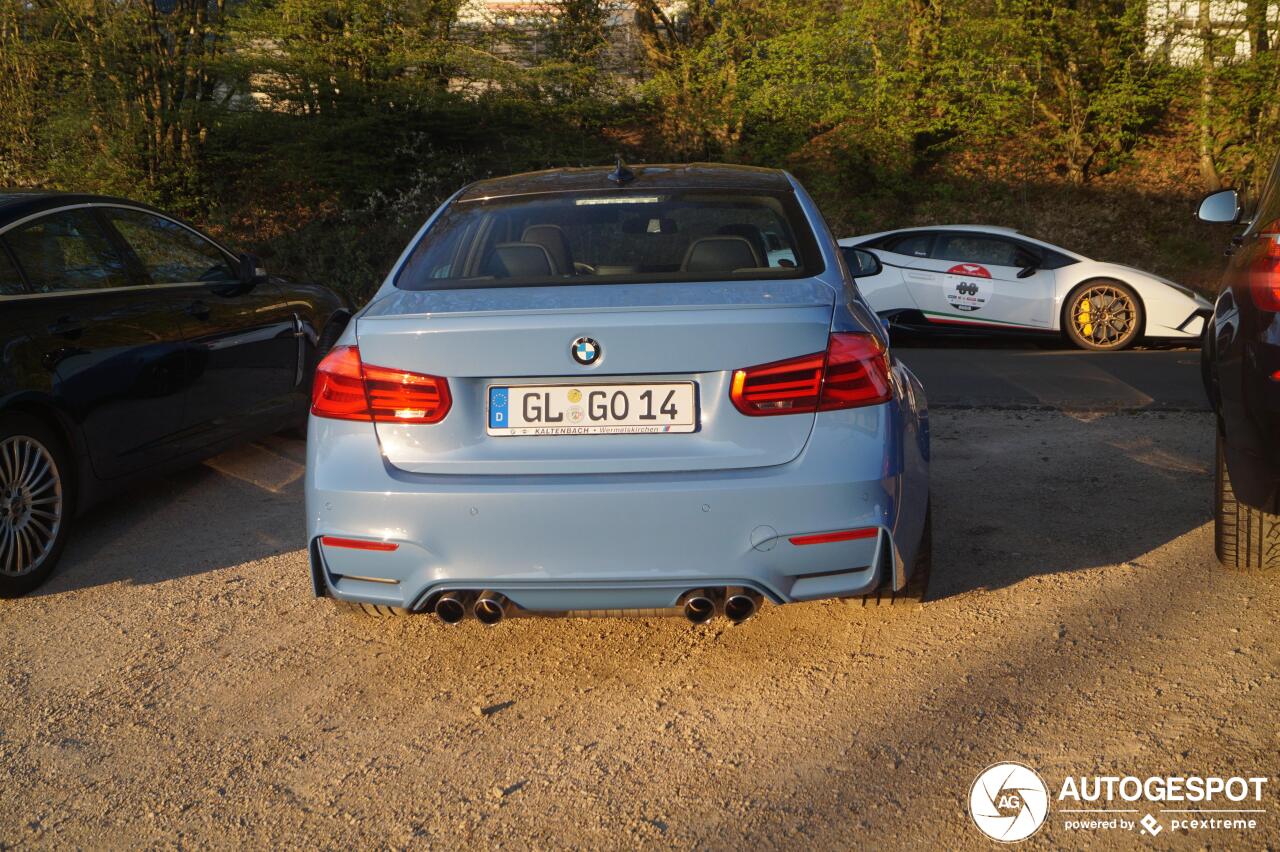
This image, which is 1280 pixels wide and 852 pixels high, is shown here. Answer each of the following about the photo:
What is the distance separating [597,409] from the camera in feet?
10.8

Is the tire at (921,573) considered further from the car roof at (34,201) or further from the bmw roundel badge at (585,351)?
the car roof at (34,201)

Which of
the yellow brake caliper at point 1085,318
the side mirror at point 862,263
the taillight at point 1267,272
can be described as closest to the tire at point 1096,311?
the yellow brake caliper at point 1085,318

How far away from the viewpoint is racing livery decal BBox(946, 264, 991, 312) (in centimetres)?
1171

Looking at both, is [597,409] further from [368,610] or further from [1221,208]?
[1221,208]

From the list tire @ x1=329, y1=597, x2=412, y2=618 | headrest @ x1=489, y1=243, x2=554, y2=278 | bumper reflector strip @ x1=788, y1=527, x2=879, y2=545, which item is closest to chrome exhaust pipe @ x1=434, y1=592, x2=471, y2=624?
tire @ x1=329, y1=597, x2=412, y2=618

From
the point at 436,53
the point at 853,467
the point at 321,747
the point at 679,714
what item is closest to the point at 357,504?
the point at 321,747

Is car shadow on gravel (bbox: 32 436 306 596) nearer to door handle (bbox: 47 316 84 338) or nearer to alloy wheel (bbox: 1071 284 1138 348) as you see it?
door handle (bbox: 47 316 84 338)

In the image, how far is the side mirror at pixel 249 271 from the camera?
6414 mm

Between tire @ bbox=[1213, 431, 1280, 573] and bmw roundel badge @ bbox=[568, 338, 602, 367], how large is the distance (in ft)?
7.66

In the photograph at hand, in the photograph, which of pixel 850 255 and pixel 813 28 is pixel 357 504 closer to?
pixel 850 255

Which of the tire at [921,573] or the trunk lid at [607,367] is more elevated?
the trunk lid at [607,367]

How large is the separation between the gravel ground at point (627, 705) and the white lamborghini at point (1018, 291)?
658cm

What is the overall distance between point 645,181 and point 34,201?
283 centimetres

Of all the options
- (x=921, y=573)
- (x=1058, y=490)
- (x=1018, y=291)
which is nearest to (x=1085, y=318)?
(x=1018, y=291)
